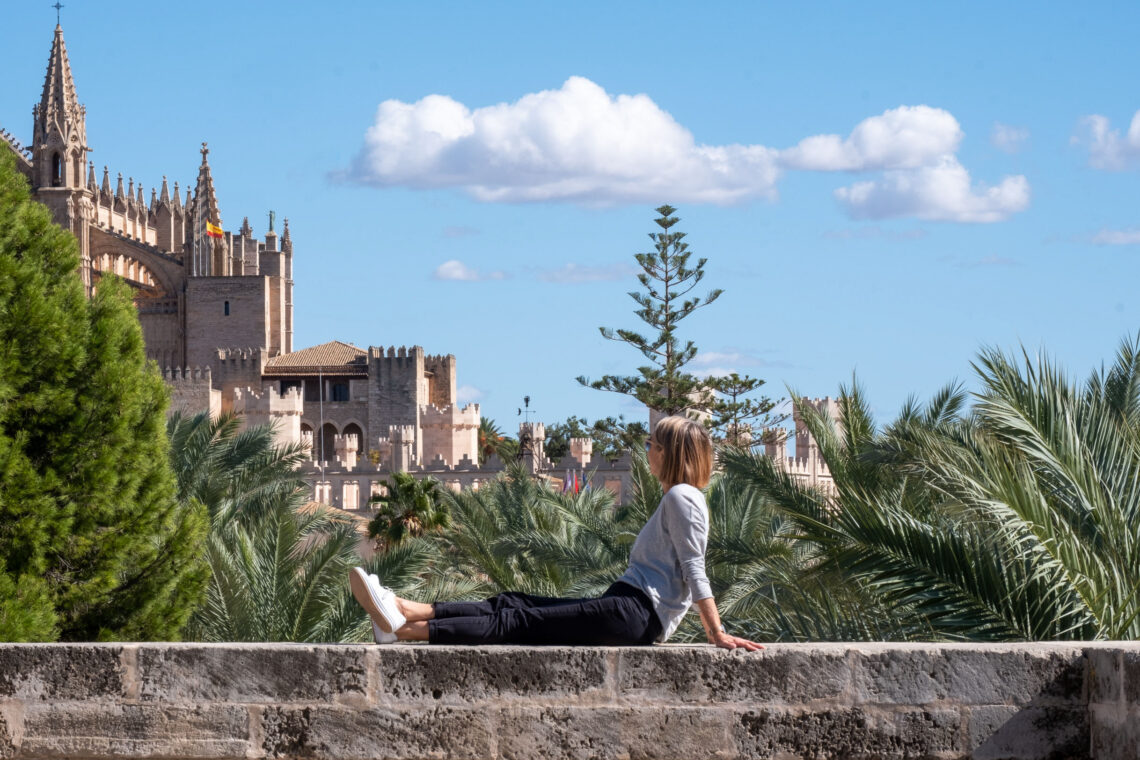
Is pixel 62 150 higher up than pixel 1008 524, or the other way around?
A: pixel 62 150

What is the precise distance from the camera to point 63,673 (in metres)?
3.84

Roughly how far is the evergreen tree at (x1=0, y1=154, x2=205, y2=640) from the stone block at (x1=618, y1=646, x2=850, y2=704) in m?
6.64

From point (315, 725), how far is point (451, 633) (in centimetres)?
40

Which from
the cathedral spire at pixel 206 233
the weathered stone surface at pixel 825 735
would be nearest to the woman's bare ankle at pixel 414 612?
the weathered stone surface at pixel 825 735

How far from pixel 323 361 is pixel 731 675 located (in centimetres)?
A: 6080

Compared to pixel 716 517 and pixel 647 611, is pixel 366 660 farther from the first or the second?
pixel 716 517

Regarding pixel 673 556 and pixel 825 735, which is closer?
pixel 825 735

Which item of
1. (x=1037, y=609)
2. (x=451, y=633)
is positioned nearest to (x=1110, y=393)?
(x=1037, y=609)

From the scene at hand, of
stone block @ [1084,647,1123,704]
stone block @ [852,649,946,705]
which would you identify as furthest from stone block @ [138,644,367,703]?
stone block @ [1084,647,1123,704]

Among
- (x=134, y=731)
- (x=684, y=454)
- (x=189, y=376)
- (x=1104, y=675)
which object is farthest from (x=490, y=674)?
(x=189, y=376)

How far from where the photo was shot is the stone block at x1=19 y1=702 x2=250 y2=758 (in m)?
3.79

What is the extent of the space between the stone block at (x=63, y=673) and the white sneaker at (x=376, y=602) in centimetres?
61

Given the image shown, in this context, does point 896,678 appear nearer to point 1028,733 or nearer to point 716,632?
point 1028,733

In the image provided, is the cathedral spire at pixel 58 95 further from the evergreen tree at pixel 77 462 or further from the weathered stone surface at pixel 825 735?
the weathered stone surface at pixel 825 735
